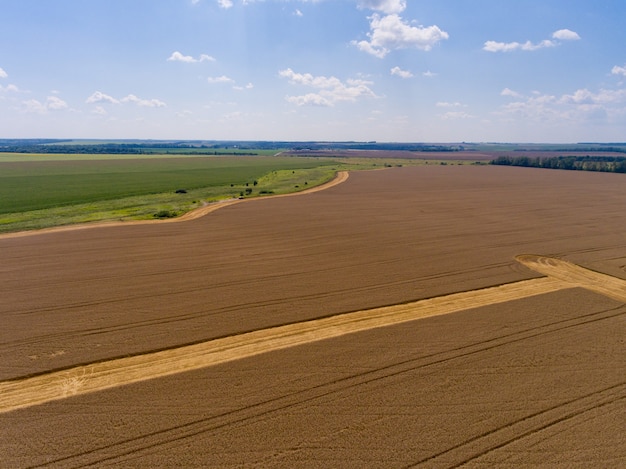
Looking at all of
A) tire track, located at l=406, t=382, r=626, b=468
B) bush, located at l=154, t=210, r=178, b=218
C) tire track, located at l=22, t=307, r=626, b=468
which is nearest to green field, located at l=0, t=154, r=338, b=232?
bush, located at l=154, t=210, r=178, b=218

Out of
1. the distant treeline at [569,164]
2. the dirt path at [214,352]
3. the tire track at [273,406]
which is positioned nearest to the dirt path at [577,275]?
the dirt path at [214,352]

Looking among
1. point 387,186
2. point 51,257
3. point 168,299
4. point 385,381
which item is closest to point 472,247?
point 385,381

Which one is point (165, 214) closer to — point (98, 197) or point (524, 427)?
point (98, 197)

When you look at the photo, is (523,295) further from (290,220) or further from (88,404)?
(290,220)

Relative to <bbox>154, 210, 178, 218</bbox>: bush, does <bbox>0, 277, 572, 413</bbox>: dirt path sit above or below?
below

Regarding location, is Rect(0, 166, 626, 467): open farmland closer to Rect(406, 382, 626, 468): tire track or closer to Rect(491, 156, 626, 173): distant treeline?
Rect(406, 382, 626, 468): tire track

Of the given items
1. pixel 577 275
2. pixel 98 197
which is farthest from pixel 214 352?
pixel 98 197
